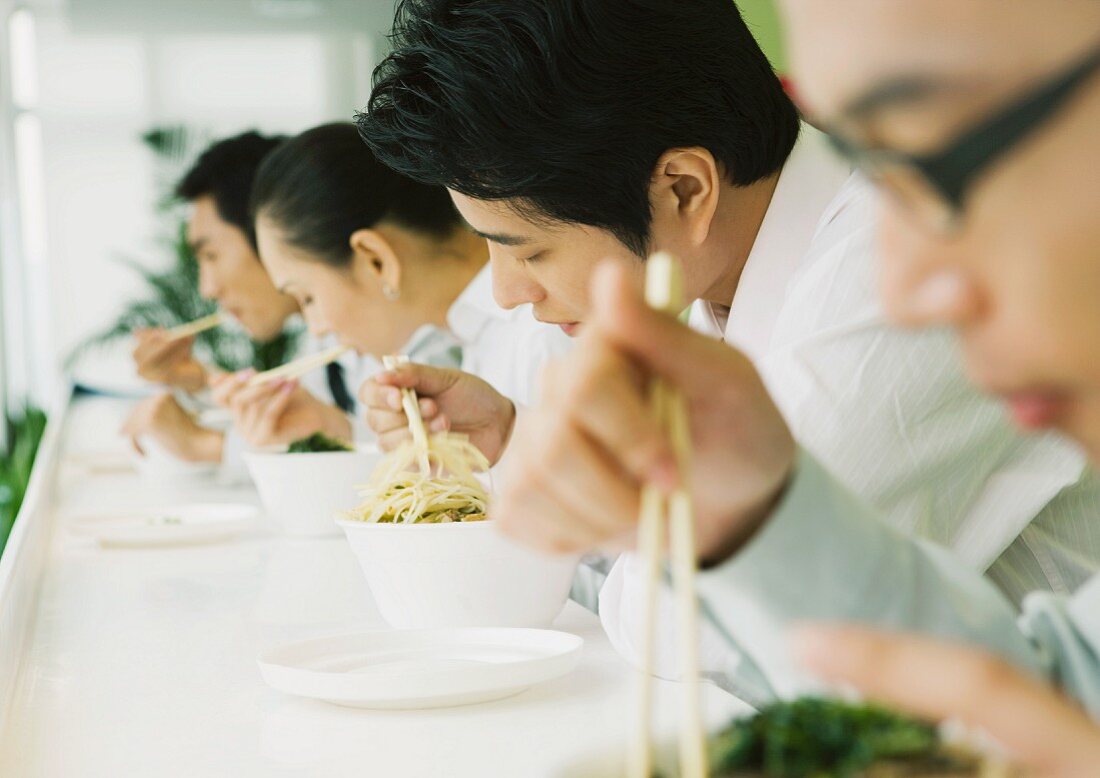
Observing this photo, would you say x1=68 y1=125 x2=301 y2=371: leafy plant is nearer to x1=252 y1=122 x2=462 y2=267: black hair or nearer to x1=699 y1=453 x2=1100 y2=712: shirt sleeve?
x1=252 y1=122 x2=462 y2=267: black hair

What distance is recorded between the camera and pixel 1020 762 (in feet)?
1.49

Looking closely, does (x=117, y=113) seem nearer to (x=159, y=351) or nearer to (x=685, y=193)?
(x=159, y=351)

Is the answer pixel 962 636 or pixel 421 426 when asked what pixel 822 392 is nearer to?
pixel 962 636

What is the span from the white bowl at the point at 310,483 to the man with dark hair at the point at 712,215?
0.55 meters

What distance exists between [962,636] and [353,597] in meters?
0.97

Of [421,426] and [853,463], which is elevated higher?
[853,463]

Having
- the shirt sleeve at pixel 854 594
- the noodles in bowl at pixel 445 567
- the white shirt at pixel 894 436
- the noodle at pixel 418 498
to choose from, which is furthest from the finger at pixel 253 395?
the shirt sleeve at pixel 854 594

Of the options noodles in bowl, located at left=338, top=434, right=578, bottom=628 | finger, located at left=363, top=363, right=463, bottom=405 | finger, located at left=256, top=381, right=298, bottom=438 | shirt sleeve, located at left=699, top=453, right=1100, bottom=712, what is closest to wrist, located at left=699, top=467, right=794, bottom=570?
shirt sleeve, located at left=699, top=453, right=1100, bottom=712

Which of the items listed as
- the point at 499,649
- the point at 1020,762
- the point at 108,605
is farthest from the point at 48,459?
the point at 1020,762

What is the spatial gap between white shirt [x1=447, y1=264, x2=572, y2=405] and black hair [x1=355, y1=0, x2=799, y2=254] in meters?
0.99

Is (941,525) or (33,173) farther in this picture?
(33,173)

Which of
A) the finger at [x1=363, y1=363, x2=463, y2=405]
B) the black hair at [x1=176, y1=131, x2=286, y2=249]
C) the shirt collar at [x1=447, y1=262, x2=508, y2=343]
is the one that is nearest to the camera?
the finger at [x1=363, y1=363, x2=463, y2=405]

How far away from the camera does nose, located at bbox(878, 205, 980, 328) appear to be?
47cm

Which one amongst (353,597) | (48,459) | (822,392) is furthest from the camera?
(48,459)
